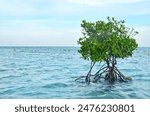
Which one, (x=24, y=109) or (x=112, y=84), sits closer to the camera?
(x=24, y=109)

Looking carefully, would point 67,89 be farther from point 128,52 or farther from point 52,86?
point 128,52

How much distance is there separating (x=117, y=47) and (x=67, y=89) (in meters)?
5.53

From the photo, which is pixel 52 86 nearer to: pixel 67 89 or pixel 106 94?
Result: pixel 67 89

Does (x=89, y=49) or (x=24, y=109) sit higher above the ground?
(x=89, y=49)

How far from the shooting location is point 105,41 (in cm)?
2802

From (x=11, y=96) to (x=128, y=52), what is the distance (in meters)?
10.2

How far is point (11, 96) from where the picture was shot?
2702 cm

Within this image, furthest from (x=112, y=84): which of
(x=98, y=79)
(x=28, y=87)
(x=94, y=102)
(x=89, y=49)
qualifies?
(x=94, y=102)

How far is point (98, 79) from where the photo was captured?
31125mm

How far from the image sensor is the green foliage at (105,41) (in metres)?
28.0

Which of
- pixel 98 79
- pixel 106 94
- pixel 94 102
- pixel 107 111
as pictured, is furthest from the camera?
pixel 98 79

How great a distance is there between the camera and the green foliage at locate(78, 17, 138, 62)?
28031 millimetres

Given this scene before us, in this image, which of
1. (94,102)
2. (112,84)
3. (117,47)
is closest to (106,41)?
(117,47)

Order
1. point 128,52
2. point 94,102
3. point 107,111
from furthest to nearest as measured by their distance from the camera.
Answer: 1. point 128,52
2. point 94,102
3. point 107,111
